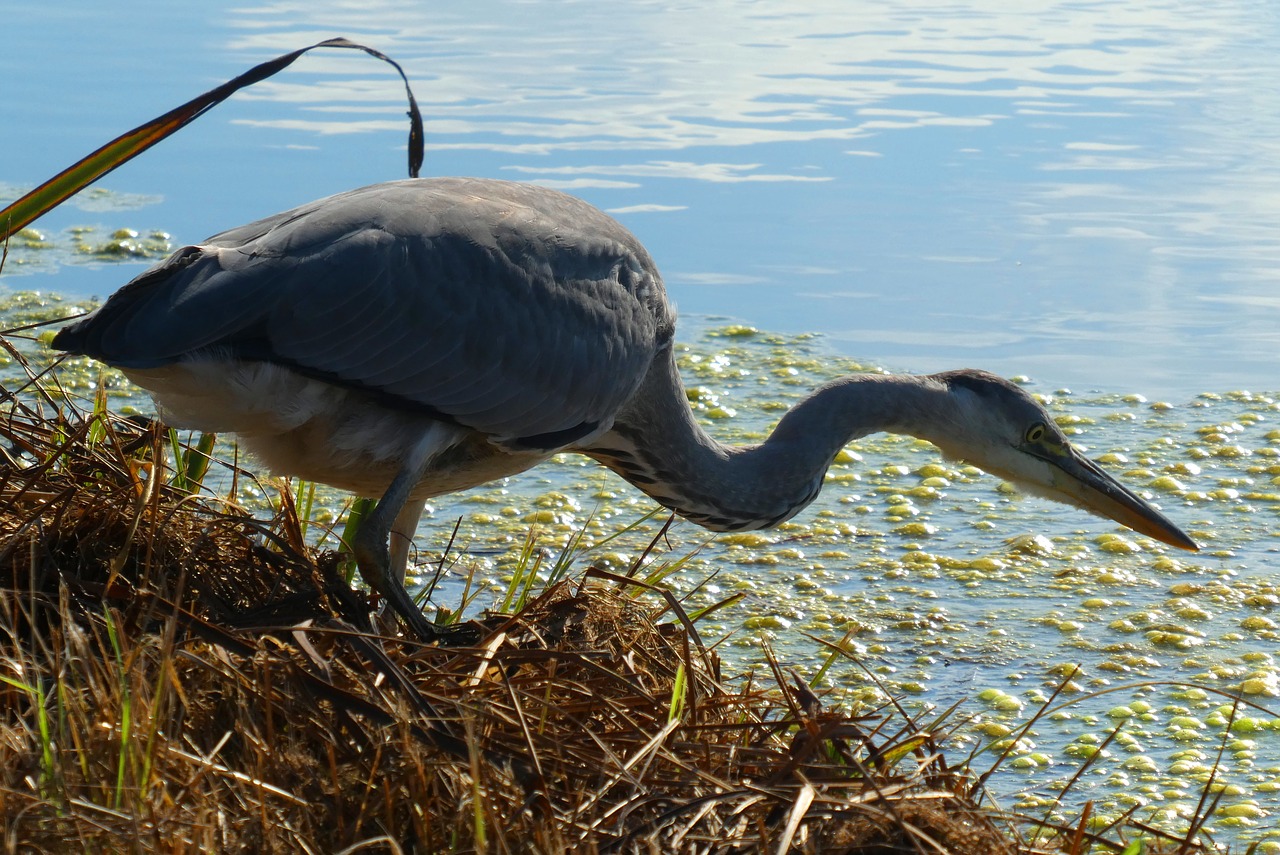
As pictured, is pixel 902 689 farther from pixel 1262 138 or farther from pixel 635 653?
pixel 1262 138

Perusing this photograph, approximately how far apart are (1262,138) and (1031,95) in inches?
54.0

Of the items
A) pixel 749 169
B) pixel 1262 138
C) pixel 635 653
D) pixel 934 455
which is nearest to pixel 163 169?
pixel 749 169

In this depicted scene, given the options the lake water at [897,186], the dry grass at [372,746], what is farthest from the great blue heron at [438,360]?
the lake water at [897,186]

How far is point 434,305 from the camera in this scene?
3.46 m

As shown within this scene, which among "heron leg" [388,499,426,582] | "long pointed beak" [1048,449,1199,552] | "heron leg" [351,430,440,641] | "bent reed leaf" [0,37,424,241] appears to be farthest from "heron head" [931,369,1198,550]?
"bent reed leaf" [0,37,424,241]

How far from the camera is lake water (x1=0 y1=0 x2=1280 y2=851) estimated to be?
189 inches

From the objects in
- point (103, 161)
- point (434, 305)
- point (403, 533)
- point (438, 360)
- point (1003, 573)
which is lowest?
point (1003, 573)

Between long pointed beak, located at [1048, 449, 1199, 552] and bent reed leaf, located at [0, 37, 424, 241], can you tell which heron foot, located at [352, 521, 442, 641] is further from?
long pointed beak, located at [1048, 449, 1199, 552]

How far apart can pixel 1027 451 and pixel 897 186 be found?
136 inches

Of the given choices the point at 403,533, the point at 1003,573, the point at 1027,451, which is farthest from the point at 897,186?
the point at 403,533

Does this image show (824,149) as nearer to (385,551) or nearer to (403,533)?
(403,533)

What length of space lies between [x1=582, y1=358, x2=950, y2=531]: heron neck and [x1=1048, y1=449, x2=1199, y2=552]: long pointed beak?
0.42m

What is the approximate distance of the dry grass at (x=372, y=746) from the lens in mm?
2172

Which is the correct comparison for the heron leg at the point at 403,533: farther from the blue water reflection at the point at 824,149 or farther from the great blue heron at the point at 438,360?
the blue water reflection at the point at 824,149
